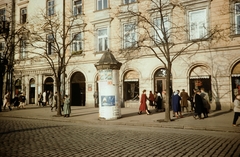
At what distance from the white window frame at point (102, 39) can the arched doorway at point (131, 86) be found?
404 cm

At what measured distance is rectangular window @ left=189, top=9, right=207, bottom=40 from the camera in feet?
59.1

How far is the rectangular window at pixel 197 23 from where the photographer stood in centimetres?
1802

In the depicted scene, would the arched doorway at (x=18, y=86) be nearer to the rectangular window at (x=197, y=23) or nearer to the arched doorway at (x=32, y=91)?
the arched doorway at (x=32, y=91)

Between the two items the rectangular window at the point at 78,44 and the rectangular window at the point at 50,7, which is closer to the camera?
the rectangular window at the point at 78,44

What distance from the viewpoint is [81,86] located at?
24.5 metres

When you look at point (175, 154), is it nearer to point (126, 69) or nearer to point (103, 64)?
point (103, 64)

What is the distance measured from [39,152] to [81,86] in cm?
1836

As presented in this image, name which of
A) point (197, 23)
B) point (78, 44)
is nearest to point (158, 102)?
point (197, 23)

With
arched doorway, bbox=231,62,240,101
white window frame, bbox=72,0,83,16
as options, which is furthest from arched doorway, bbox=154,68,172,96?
white window frame, bbox=72,0,83,16

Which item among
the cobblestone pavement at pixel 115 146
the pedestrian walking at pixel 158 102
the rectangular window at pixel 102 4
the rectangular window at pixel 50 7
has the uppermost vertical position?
Result: the rectangular window at pixel 50 7

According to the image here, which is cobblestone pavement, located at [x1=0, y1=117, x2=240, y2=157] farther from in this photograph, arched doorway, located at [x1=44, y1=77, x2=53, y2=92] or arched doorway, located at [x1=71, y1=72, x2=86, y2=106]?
arched doorway, located at [x1=44, y1=77, x2=53, y2=92]

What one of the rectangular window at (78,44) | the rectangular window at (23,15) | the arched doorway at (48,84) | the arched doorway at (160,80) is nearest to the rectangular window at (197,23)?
the arched doorway at (160,80)

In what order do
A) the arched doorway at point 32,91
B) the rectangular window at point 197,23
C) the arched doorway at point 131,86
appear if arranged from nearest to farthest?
the rectangular window at point 197,23, the arched doorway at point 131,86, the arched doorway at point 32,91

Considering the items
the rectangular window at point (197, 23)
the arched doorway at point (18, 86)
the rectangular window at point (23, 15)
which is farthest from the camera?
the rectangular window at point (23, 15)
